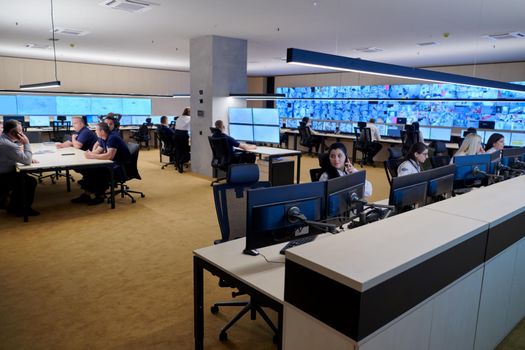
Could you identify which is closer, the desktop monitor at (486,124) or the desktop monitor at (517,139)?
the desktop monitor at (517,139)

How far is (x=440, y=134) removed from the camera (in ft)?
32.2

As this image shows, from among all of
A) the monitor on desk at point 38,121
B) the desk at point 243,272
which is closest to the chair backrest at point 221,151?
the desk at point 243,272

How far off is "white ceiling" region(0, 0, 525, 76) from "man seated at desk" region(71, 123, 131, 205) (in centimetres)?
185

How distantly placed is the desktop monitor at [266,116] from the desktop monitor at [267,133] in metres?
0.10

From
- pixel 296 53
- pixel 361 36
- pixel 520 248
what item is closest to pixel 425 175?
pixel 520 248

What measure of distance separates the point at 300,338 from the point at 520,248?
1.91m

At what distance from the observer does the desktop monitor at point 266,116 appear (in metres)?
7.54

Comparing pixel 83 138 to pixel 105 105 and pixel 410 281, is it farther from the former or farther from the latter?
pixel 105 105

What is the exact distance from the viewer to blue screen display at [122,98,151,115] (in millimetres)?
13608

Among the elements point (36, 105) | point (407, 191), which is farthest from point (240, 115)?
point (36, 105)

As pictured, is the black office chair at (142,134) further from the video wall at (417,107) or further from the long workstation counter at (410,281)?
the long workstation counter at (410,281)

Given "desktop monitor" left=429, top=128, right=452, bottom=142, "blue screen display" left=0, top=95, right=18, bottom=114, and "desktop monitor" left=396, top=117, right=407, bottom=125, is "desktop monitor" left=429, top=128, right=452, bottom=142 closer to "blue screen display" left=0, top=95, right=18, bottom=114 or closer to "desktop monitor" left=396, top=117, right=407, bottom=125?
"desktop monitor" left=396, top=117, right=407, bottom=125

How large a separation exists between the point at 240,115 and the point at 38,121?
724 cm

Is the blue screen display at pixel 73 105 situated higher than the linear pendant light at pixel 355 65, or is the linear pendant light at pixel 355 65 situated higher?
the linear pendant light at pixel 355 65
